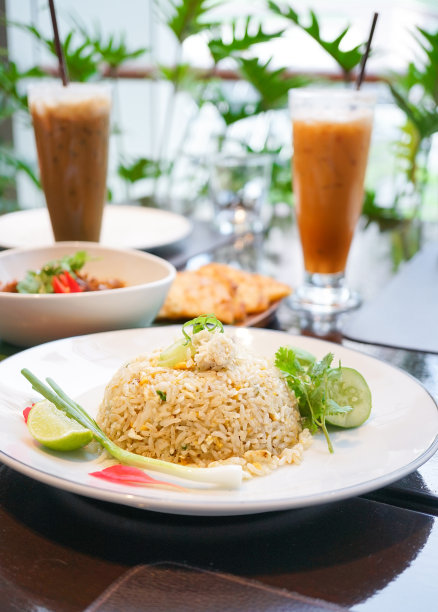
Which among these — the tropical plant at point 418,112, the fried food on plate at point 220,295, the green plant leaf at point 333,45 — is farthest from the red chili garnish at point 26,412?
the tropical plant at point 418,112

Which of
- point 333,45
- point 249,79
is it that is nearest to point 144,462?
point 333,45

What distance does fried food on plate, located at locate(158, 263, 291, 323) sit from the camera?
1.65m

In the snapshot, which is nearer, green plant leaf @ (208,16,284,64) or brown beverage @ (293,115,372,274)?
brown beverage @ (293,115,372,274)

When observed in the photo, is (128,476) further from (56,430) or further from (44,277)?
(44,277)

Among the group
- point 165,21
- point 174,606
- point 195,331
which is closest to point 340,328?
point 195,331

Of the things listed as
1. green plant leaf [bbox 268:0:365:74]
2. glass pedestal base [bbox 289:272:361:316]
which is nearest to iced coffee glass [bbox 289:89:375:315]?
glass pedestal base [bbox 289:272:361:316]

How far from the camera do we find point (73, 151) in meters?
2.01

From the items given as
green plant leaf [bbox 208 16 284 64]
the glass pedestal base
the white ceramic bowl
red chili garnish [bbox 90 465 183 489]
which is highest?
green plant leaf [bbox 208 16 284 64]

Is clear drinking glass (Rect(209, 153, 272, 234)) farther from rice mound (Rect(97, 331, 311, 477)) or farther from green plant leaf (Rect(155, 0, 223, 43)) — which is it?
rice mound (Rect(97, 331, 311, 477))

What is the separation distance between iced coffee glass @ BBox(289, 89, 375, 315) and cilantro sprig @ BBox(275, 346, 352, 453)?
2.25 ft

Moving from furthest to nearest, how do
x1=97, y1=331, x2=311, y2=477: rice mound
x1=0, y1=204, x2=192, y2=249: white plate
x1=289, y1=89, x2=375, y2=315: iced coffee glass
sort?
x1=0, y1=204, x2=192, y2=249: white plate, x1=289, y1=89, x2=375, y2=315: iced coffee glass, x1=97, y1=331, x2=311, y2=477: rice mound

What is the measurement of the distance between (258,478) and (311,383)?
0.77ft

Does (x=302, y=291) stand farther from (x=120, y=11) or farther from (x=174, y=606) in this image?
(x=120, y=11)

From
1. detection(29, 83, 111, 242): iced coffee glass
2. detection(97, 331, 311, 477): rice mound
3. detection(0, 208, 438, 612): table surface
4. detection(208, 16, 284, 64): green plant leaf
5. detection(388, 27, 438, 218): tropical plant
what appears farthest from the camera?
detection(208, 16, 284, 64): green plant leaf
